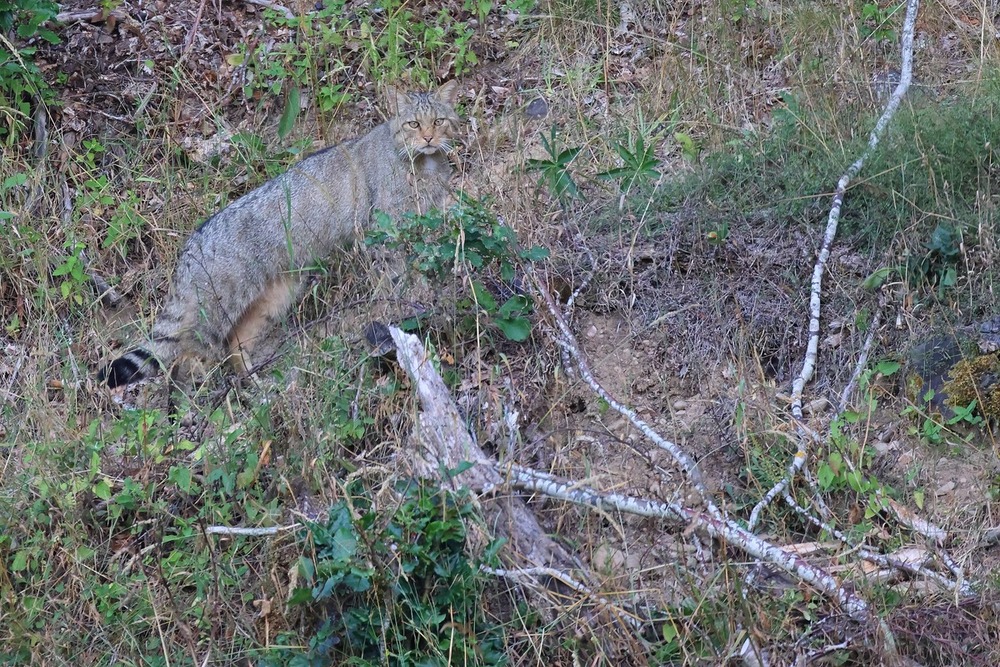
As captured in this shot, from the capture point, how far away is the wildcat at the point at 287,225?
604 cm

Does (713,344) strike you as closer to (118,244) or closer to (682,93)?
(682,93)

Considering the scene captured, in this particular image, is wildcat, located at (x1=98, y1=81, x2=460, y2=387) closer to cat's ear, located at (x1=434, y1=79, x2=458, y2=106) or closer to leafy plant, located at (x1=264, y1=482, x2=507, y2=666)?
cat's ear, located at (x1=434, y1=79, x2=458, y2=106)

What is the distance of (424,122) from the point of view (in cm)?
633

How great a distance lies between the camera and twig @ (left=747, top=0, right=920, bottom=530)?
163 inches

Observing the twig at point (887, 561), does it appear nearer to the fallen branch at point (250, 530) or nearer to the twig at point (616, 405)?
the twig at point (616, 405)

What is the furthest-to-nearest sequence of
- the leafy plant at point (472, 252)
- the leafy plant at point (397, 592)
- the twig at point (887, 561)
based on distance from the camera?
1. the leafy plant at point (472, 252)
2. the leafy plant at point (397, 592)
3. the twig at point (887, 561)

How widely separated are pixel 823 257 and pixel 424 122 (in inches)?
103

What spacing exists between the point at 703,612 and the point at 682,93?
3816mm

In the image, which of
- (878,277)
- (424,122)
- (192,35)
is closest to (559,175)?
(424,122)

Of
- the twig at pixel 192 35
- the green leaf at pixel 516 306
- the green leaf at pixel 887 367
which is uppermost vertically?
the twig at pixel 192 35

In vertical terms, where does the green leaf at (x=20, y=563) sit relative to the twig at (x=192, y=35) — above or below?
below

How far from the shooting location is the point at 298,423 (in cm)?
462

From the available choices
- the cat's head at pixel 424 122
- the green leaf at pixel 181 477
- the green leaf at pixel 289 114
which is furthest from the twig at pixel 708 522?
the green leaf at pixel 289 114

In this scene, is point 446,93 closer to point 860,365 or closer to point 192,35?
point 192,35
